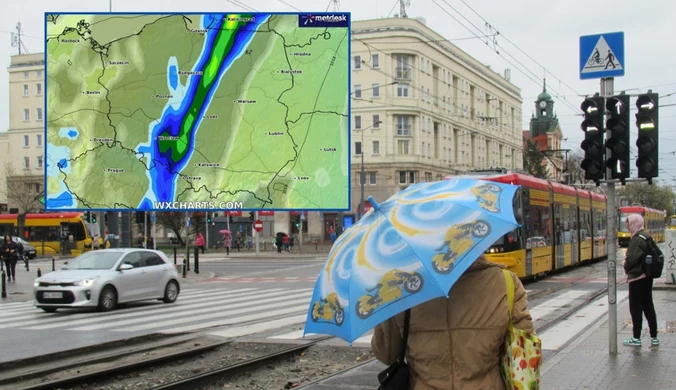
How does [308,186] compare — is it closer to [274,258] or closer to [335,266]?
[335,266]

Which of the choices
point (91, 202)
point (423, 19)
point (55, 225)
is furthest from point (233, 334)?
point (423, 19)

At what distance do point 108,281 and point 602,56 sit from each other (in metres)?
12.5

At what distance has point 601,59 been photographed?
9.84 m

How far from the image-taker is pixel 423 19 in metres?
75.7

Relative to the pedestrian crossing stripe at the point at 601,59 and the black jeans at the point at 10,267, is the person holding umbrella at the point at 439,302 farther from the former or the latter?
the black jeans at the point at 10,267

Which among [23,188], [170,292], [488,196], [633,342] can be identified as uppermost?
[23,188]

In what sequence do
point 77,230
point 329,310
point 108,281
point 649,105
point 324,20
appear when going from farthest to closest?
point 77,230
point 324,20
point 108,281
point 649,105
point 329,310

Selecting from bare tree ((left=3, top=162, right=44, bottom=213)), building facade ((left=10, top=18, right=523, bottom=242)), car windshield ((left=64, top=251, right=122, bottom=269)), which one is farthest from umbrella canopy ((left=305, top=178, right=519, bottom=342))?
bare tree ((left=3, top=162, right=44, bottom=213))

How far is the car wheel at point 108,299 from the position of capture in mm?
17969

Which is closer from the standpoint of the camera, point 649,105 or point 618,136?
point 618,136

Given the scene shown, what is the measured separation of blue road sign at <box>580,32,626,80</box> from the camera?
385 inches

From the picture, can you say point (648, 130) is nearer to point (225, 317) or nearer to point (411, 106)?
point (225, 317)

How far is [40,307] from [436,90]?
6282 cm

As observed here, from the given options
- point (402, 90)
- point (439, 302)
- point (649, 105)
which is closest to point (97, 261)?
point (649, 105)
